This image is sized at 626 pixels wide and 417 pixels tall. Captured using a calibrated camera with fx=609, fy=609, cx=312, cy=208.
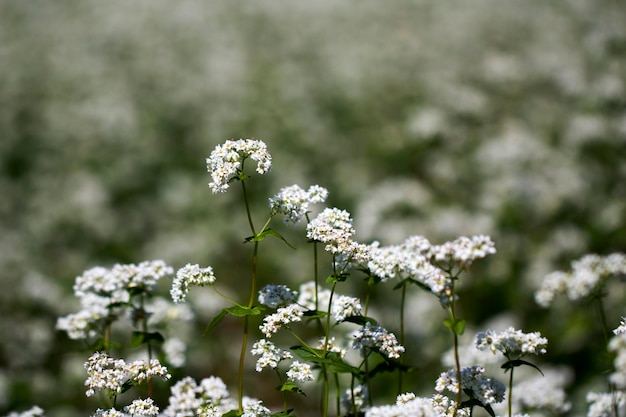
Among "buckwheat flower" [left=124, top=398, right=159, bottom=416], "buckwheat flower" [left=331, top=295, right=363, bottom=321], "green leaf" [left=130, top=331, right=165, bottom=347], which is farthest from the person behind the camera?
"green leaf" [left=130, top=331, right=165, bottom=347]

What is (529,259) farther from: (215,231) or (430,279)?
(430,279)

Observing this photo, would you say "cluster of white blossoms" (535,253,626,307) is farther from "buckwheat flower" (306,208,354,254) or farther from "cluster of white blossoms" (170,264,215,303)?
"cluster of white blossoms" (170,264,215,303)

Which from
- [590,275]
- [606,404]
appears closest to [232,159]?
[590,275]

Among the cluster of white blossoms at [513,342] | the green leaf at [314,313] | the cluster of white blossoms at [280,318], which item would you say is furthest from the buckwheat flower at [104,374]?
the cluster of white blossoms at [513,342]

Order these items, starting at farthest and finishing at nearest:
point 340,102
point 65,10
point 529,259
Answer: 1. point 65,10
2. point 340,102
3. point 529,259

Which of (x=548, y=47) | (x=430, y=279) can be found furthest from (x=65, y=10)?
(x=430, y=279)

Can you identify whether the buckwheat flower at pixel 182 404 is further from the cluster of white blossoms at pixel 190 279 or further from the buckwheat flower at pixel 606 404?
the buckwheat flower at pixel 606 404

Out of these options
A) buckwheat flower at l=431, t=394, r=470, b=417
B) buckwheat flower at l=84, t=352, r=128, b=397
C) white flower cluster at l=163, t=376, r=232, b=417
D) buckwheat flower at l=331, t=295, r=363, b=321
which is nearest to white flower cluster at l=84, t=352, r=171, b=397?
buckwheat flower at l=84, t=352, r=128, b=397
